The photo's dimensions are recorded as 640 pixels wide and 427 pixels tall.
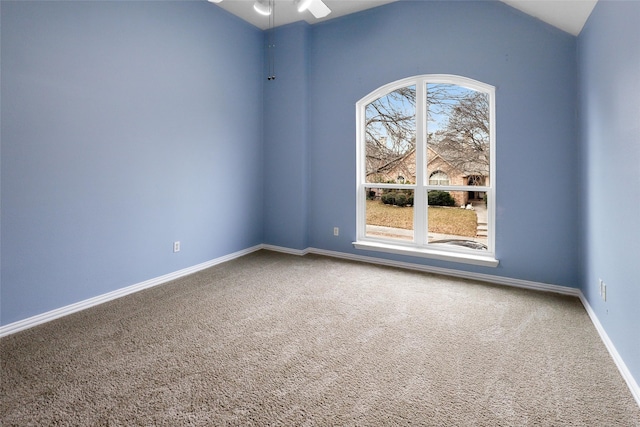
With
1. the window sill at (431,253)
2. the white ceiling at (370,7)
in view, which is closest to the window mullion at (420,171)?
the window sill at (431,253)

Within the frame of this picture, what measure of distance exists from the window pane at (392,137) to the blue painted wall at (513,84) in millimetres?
236

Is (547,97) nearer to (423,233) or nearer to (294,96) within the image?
(423,233)

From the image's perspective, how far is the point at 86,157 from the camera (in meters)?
2.71

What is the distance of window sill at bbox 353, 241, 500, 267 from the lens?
3.47m

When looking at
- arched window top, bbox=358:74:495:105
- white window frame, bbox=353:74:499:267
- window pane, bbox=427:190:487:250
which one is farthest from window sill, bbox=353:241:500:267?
arched window top, bbox=358:74:495:105

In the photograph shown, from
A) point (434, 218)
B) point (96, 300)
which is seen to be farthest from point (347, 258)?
point (96, 300)

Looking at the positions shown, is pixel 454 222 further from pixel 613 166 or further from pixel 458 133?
pixel 613 166

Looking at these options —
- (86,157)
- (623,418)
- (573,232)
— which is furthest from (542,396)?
(86,157)

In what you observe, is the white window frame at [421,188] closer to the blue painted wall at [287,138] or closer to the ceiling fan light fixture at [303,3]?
the blue painted wall at [287,138]

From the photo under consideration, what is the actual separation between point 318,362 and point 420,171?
2.61 m

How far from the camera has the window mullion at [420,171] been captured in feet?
12.5

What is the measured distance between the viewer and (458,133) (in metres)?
3.66

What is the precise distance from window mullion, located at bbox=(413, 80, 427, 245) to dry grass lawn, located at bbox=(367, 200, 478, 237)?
8cm

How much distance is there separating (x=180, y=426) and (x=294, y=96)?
12.6 feet
